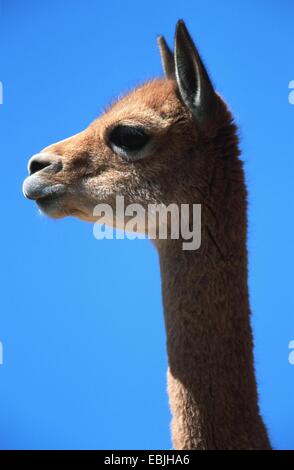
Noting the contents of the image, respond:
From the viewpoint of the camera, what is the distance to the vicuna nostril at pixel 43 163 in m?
3.51

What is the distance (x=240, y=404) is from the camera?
298 cm

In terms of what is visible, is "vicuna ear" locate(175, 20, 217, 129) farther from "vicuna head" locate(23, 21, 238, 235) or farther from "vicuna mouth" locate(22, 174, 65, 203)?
"vicuna mouth" locate(22, 174, 65, 203)

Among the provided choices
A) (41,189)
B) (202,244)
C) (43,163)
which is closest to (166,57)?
(43,163)

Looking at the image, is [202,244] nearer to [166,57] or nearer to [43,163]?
[43,163]

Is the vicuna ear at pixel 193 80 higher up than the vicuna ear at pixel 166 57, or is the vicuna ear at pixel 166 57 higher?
the vicuna ear at pixel 166 57

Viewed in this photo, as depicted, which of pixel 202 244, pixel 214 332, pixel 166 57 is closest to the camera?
pixel 214 332

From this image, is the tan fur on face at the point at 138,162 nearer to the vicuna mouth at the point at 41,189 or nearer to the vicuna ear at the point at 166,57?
the vicuna mouth at the point at 41,189

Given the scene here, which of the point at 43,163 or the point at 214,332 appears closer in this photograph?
the point at 214,332

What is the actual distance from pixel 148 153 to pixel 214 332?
99 cm

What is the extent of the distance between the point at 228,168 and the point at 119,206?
598 millimetres

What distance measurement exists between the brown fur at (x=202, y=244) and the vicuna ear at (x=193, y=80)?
50mm

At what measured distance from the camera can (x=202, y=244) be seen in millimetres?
3246

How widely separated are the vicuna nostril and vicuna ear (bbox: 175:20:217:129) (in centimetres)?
76

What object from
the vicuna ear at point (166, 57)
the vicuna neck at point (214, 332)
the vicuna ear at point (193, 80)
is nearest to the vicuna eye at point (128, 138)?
the vicuna ear at point (193, 80)
